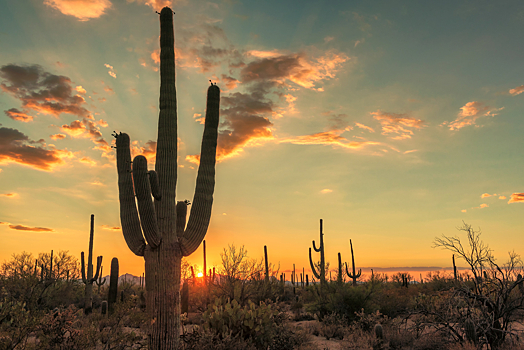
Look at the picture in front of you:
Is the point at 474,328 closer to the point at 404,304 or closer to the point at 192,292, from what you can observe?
the point at 404,304

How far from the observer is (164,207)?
32.7 ft

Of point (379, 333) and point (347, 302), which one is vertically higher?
point (347, 302)

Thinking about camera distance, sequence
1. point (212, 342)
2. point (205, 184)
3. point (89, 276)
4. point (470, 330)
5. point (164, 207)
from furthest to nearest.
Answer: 1. point (89, 276)
2. point (205, 184)
3. point (470, 330)
4. point (164, 207)
5. point (212, 342)

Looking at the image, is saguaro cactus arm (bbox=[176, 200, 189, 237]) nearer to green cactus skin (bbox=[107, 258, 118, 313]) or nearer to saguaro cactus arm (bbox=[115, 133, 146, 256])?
saguaro cactus arm (bbox=[115, 133, 146, 256])

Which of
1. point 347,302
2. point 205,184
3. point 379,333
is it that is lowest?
point 379,333

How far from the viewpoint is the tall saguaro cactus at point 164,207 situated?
366 inches

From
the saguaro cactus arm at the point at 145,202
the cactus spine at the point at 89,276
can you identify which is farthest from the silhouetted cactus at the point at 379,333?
the cactus spine at the point at 89,276

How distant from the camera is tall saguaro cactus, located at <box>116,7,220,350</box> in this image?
30.5 feet

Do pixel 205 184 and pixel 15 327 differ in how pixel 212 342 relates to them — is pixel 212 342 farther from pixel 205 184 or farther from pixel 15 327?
pixel 15 327

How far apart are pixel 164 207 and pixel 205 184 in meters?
1.44

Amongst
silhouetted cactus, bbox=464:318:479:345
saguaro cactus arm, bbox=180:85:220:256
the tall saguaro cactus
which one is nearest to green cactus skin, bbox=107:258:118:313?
the tall saguaro cactus

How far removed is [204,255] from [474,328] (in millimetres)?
29490

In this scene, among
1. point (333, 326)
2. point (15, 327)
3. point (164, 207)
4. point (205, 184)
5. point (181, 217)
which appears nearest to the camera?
point (15, 327)

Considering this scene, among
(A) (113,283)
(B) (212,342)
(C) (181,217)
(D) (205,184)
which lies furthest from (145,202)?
(A) (113,283)
